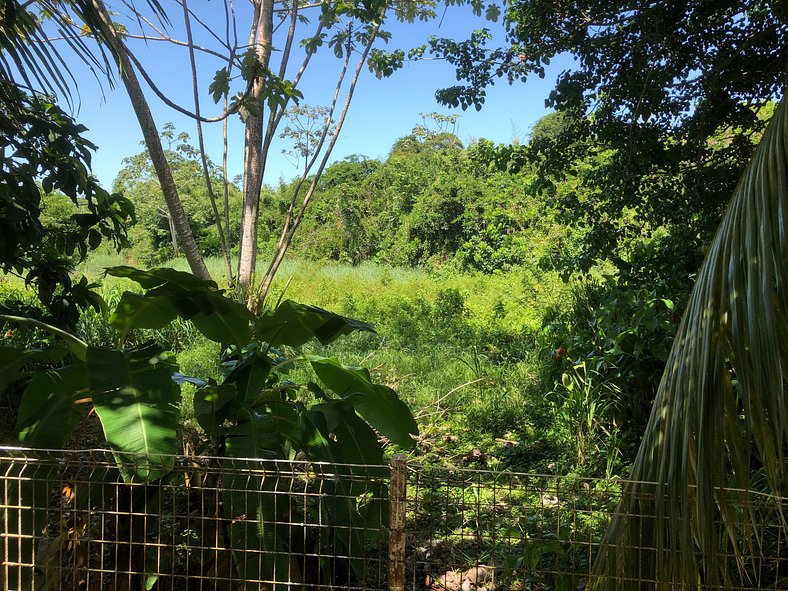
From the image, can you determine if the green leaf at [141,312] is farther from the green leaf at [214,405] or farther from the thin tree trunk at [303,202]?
the thin tree trunk at [303,202]

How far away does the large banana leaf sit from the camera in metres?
0.98

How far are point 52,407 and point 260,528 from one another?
83 centimetres

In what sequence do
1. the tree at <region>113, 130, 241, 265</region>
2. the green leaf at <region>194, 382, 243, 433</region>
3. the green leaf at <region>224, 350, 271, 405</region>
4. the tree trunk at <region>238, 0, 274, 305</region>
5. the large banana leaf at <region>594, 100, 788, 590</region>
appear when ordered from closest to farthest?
the large banana leaf at <region>594, 100, 788, 590</region> → the green leaf at <region>194, 382, 243, 433</region> → the green leaf at <region>224, 350, 271, 405</region> → the tree trunk at <region>238, 0, 274, 305</region> → the tree at <region>113, 130, 241, 265</region>

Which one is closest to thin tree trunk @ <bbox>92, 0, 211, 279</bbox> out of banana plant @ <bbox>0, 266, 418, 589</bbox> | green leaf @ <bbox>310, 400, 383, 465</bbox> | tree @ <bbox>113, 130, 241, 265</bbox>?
banana plant @ <bbox>0, 266, 418, 589</bbox>

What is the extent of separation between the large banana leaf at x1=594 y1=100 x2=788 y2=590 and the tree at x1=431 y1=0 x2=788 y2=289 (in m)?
3.18

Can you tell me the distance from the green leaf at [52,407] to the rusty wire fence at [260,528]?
0.07 metres

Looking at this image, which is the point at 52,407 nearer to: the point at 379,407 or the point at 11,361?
the point at 11,361

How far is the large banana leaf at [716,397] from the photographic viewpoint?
3.23 ft

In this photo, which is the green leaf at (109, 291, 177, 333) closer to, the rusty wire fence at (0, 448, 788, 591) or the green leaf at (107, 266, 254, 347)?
the green leaf at (107, 266, 254, 347)

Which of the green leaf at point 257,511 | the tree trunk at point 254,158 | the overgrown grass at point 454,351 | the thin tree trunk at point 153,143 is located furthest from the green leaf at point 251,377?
the tree trunk at point 254,158

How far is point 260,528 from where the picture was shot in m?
1.71

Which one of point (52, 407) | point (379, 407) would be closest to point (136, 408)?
point (52, 407)

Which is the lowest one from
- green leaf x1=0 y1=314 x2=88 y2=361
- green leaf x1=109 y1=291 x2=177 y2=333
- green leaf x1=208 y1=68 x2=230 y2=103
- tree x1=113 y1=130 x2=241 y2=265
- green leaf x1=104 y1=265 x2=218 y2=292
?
green leaf x1=0 y1=314 x2=88 y2=361

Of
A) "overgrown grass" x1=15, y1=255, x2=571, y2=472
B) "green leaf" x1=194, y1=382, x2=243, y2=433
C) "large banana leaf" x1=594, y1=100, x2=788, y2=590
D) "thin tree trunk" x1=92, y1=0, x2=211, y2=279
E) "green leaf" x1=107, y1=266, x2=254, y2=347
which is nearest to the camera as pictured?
"large banana leaf" x1=594, y1=100, x2=788, y2=590
